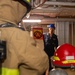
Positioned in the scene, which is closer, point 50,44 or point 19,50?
point 19,50

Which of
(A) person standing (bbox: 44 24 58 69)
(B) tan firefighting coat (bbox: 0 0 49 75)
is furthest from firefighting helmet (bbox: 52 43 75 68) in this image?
(A) person standing (bbox: 44 24 58 69)

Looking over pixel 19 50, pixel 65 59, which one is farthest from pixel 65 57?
pixel 19 50

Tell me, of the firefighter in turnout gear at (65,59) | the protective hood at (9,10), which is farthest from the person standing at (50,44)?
the protective hood at (9,10)

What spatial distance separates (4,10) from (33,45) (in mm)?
283

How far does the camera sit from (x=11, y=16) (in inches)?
47.6

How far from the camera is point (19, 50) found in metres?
1.12

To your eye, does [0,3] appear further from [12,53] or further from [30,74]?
[30,74]

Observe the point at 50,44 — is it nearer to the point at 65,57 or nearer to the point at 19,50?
the point at 65,57

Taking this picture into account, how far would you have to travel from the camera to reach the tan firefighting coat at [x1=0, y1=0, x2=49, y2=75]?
112 centimetres

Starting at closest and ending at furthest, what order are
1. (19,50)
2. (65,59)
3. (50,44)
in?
(19,50)
(65,59)
(50,44)

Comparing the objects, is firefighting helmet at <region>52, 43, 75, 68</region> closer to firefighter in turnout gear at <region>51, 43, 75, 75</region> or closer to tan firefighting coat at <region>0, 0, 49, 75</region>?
firefighter in turnout gear at <region>51, 43, 75, 75</region>

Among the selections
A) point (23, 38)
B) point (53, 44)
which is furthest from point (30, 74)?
point (53, 44)

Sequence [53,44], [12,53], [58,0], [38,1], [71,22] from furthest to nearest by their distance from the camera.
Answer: [71,22] → [53,44] → [58,0] → [38,1] → [12,53]

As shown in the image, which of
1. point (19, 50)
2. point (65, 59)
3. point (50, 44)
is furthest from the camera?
point (50, 44)
